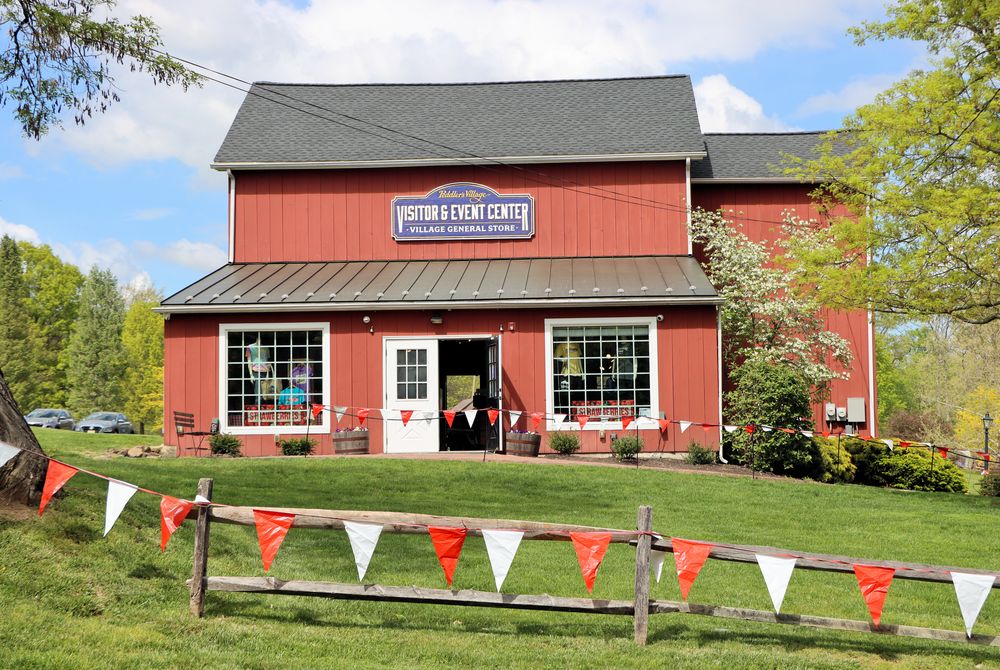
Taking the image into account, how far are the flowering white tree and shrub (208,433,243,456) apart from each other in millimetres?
9902

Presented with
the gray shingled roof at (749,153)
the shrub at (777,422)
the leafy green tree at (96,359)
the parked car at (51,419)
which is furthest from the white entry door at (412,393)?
the leafy green tree at (96,359)

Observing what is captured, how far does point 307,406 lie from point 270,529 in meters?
11.6

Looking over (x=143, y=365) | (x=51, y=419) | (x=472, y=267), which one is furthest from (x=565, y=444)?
(x=143, y=365)

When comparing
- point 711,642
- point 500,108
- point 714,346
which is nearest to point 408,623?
point 711,642

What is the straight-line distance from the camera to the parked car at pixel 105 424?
39000 millimetres

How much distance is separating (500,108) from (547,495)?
12145mm

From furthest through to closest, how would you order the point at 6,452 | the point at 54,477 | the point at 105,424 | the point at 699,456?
the point at 105,424, the point at 699,456, the point at 54,477, the point at 6,452

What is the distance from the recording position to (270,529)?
702 centimetres

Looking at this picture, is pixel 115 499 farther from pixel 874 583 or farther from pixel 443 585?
pixel 874 583

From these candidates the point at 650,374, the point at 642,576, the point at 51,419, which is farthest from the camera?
the point at 51,419

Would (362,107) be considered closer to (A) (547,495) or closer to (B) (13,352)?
(A) (547,495)

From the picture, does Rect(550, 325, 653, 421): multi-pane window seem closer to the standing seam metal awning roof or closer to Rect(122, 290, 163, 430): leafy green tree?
the standing seam metal awning roof

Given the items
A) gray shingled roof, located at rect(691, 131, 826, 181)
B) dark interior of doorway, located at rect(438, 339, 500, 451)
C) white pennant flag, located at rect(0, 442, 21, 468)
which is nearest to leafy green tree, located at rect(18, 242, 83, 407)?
dark interior of doorway, located at rect(438, 339, 500, 451)

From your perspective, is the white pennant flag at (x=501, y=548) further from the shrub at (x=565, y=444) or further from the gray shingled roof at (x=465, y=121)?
the gray shingled roof at (x=465, y=121)
